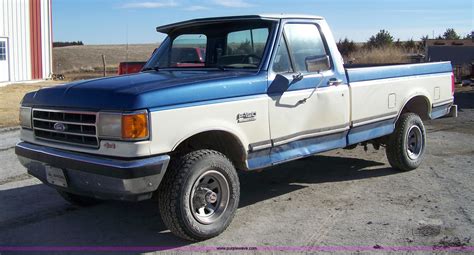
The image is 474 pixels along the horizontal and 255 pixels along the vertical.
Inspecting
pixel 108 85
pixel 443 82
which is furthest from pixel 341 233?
pixel 443 82

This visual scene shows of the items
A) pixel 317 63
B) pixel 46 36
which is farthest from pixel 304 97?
pixel 46 36

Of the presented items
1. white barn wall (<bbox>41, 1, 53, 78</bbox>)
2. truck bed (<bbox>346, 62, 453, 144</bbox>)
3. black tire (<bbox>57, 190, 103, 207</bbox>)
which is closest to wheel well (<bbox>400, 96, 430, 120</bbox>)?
truck bed (<bbox>346, 62, 453, 144</bbox>)

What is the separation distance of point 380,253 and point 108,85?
105 inches

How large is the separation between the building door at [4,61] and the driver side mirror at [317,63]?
1920 cm

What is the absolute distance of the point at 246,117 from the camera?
15.9 ft

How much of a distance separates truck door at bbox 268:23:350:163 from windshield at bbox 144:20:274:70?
9.0 inches

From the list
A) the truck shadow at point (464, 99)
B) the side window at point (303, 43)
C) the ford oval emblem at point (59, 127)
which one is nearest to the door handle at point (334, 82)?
the side window at point (303, 43)

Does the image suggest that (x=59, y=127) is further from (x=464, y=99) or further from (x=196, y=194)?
(x=464, y=99)

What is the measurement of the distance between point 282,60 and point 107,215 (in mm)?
2408

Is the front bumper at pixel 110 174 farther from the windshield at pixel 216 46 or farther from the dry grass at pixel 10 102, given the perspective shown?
the dry grass at pixel 10 102

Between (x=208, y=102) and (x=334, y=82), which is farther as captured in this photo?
(x=334, y=82)

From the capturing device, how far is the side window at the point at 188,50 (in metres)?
5.80

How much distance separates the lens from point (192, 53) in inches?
235

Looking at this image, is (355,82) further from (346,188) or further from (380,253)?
(380,253)
